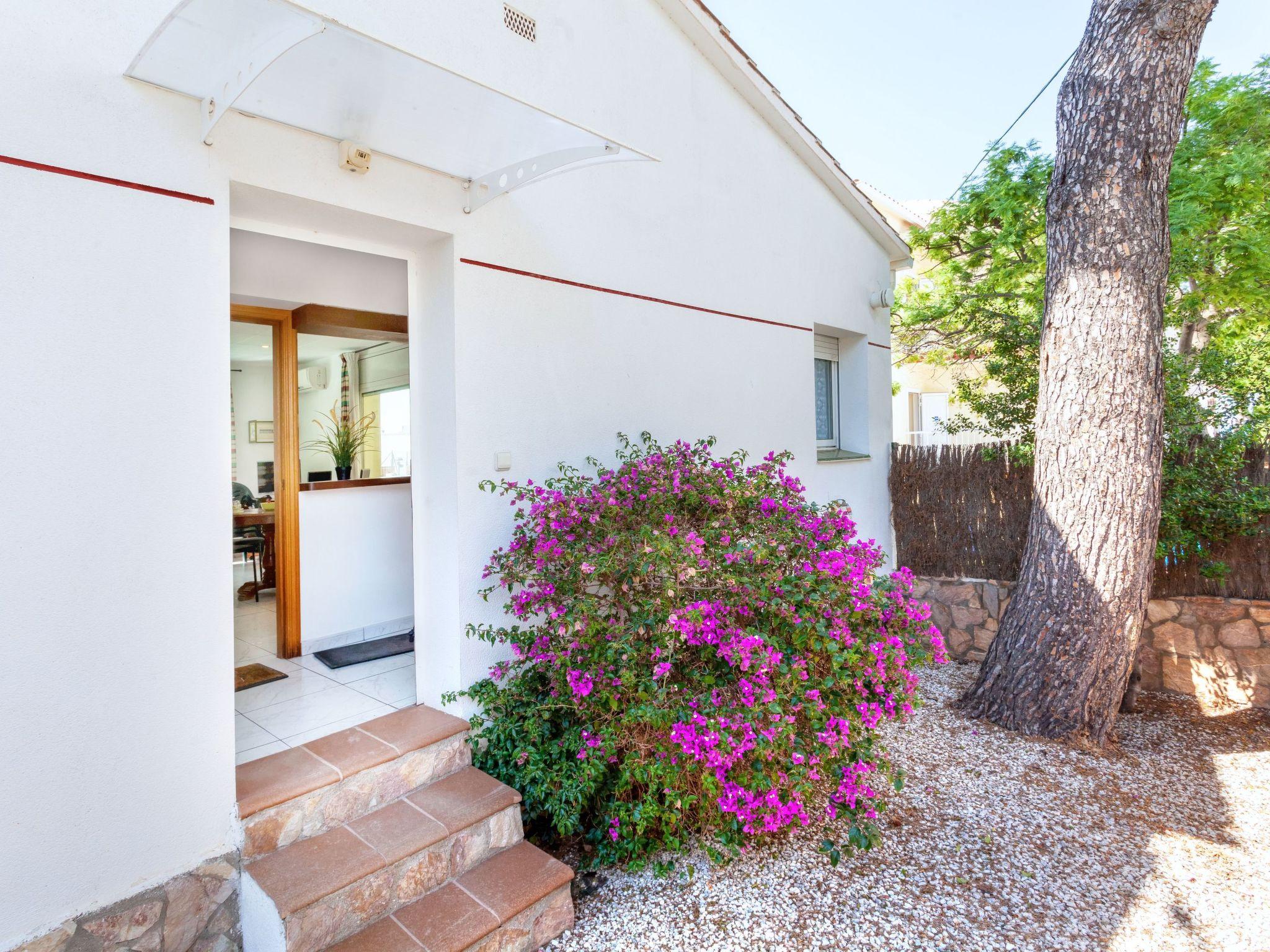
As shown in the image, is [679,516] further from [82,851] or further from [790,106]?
[790,106]

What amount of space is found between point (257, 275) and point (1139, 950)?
5.36m

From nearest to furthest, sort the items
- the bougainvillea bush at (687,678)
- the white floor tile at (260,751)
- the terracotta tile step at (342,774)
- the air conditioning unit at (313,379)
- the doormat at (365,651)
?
the terracotta tile step at (342,774), the bougainvillea bush at (687,678), the white floor tile at (260,751), the doormat at (365,651), the air conditioning unit at (313,379)

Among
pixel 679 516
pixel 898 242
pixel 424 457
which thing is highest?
pixel 898 242

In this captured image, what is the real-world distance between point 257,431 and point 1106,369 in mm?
9933

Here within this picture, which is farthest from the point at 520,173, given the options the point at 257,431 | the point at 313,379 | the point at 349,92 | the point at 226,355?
the point at 257,431

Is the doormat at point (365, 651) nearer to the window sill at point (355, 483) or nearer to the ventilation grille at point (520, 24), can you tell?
the window sill at point (355, 483)

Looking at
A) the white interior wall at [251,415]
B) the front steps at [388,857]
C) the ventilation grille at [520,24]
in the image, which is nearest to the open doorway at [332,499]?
the front steps at [388,857]

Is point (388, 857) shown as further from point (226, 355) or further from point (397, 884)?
point (226, 355)

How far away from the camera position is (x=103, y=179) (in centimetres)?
235

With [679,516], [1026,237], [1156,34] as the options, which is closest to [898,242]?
[1026,237]

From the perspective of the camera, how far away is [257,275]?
4.00m

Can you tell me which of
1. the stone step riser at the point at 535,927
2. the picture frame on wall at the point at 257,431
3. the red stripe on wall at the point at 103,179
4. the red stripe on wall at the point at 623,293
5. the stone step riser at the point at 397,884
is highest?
the red stripe on wall at the point at 623,293

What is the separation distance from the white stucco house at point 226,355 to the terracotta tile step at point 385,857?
2cm

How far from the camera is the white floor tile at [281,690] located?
3582 millimetres
